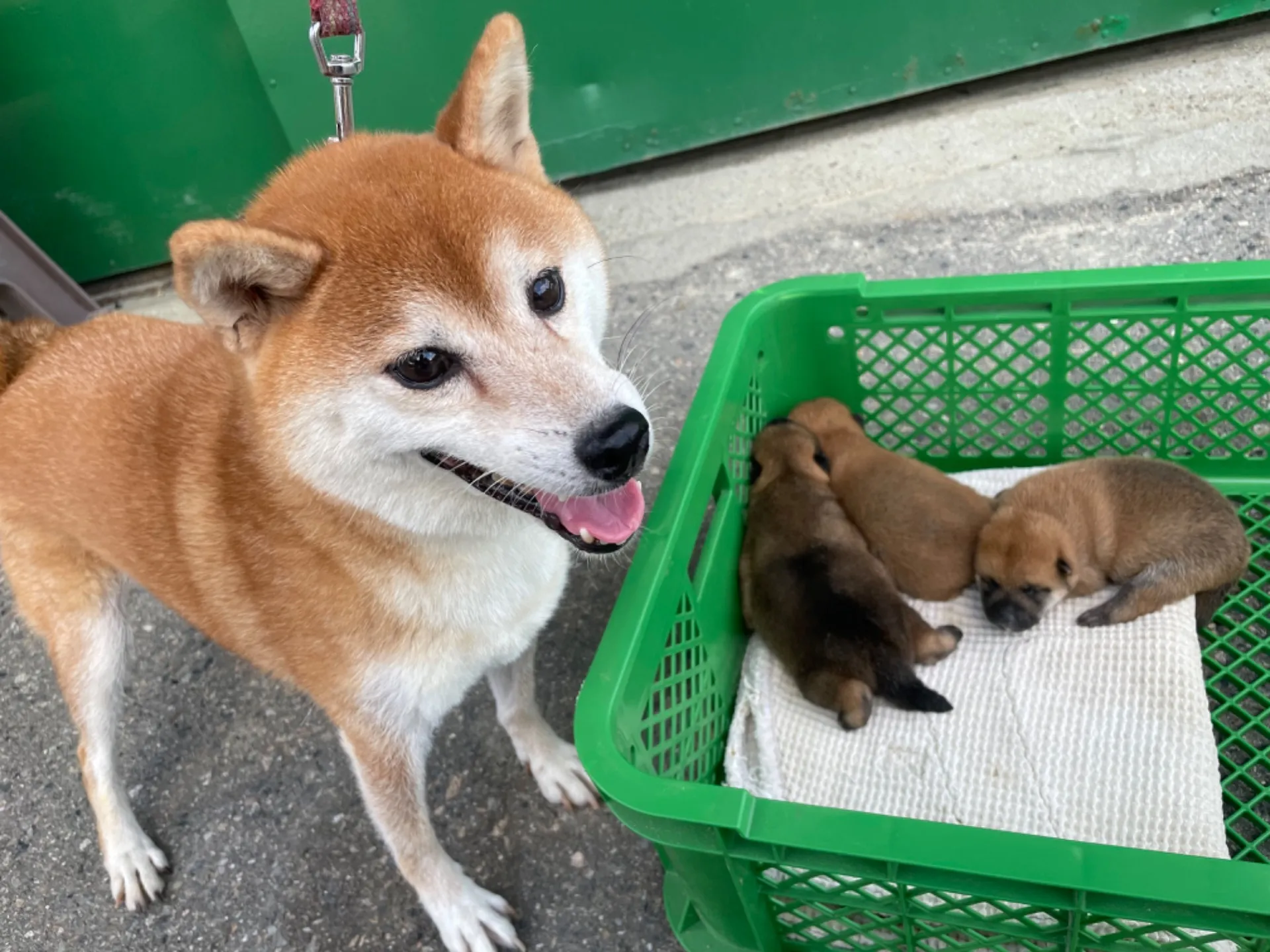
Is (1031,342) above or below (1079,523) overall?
above

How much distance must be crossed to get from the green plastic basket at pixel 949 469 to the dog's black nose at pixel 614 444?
0.33 metres

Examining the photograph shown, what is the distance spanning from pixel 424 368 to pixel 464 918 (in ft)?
3.49

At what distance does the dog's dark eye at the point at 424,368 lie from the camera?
47.8 inches

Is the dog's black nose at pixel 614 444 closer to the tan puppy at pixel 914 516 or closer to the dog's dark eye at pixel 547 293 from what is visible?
the dog's dark eye at pixel 547 293

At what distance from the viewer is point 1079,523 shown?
1.87m

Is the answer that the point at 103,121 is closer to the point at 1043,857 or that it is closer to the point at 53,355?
the point at 53,355

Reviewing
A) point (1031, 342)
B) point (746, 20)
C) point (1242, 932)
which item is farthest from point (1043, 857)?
point (746, 20)

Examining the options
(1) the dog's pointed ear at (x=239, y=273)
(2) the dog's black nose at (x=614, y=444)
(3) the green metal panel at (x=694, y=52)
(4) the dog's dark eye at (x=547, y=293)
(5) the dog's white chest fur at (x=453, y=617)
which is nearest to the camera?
(1) the dog's pointed ear at (x=239, y=273)

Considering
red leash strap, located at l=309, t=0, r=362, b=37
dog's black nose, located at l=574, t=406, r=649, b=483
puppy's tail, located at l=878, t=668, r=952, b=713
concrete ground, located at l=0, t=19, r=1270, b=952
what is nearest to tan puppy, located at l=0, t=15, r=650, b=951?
dog's black nose, located at l=574, t=406, r=649, b=483

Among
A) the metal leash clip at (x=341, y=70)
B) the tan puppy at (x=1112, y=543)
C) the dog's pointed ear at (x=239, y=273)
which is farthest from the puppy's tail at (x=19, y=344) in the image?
the tan puppy at (x=1112, y=543)

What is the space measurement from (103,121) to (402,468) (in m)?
2.78

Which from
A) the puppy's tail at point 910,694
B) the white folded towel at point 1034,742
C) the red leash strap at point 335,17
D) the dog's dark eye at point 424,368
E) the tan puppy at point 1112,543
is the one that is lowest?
the white folded towel at point 1034,742

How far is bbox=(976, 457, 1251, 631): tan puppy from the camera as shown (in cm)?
177

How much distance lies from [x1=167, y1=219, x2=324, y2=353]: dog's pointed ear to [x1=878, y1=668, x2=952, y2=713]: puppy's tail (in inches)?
48.7
